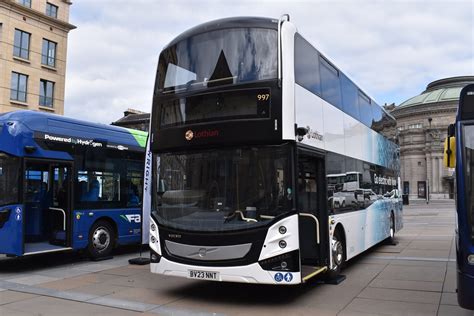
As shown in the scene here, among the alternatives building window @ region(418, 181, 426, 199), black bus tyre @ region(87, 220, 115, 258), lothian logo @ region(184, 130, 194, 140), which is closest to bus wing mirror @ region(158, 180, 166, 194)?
lothian logo @ region(184, 130, 194, 140)

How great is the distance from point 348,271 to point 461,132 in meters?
5.45

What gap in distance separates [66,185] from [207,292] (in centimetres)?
476

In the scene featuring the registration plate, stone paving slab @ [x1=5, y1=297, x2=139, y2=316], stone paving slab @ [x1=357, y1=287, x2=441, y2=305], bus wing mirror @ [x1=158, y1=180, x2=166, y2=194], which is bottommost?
stone paving slab @ [x1=5, y1=297, x2=139, y2=316]

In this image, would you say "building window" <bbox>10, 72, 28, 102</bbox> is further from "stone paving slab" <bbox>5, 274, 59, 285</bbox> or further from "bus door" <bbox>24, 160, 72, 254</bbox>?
"stone paving slab" <bbox>5, 274, 59, 285</bbox>

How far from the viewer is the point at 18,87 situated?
38.2 m

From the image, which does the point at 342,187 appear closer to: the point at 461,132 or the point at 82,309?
the point at 461,132

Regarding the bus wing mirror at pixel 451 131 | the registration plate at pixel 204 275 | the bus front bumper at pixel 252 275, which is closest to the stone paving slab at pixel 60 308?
the registration plate at pixel 204 275

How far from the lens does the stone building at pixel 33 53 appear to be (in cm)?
3706

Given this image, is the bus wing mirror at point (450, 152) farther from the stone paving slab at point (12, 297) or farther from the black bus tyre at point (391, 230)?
the black bus tyre at point (391, 230)

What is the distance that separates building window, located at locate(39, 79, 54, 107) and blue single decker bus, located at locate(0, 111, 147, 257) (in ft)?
104

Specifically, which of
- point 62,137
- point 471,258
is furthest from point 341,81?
point 62,137

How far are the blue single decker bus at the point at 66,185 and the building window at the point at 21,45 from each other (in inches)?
1227

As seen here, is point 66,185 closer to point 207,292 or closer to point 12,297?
point 12,297

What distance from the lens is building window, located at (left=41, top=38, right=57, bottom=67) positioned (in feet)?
134
